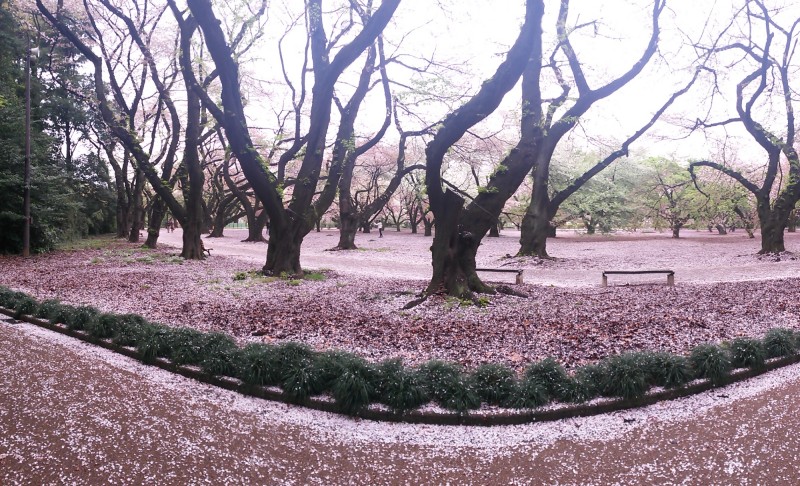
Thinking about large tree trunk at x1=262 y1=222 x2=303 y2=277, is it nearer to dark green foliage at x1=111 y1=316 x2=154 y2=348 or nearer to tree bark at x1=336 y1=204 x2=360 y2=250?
dark green foliage at x1=111 y1=316 x2=154 y2=348

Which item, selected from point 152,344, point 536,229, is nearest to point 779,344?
point 152,344

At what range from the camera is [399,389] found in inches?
144

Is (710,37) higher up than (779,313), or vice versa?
(710,37)

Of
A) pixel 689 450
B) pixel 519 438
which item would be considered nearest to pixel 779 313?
pixel 689 450

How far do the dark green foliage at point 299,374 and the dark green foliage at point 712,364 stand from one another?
10.7 feet

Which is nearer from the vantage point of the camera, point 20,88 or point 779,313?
point 779,313

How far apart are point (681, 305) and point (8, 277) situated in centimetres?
1392

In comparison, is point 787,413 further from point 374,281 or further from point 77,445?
point 374,281

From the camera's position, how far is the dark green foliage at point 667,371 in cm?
397

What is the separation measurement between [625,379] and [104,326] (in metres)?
5.61

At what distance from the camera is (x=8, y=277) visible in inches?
437

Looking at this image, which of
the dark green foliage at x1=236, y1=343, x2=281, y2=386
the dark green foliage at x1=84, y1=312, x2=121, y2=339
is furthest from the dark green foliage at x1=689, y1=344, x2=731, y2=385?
the dark green foliage at x1=84, y1=312, x2=121, y2=339

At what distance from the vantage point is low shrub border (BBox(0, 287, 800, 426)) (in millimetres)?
3598

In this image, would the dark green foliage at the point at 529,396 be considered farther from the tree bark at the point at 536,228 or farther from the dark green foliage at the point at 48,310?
the tree bark at the point at 536,228
